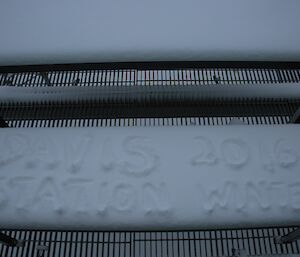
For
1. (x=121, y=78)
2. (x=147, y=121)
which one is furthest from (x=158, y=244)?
(x=121, y=78)

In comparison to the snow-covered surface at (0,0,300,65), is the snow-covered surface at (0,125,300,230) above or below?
below

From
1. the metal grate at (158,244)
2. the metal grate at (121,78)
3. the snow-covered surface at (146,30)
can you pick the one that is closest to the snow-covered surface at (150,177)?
the snow-covered surface at (146,30)

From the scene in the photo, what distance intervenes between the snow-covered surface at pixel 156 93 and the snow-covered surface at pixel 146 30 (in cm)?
22

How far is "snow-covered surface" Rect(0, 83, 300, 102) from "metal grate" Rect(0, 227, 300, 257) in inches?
57.3

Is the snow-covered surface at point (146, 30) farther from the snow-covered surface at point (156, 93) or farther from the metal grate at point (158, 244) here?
the metal grate at point (158, 244)

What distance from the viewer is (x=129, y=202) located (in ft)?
4.10

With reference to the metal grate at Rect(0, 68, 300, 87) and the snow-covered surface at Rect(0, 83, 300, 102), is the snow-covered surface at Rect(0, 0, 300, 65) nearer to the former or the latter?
the snow-covered surface at Rect(0, 83, 300, 102)

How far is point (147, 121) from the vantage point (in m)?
3.33

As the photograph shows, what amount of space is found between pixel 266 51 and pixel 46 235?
233cm

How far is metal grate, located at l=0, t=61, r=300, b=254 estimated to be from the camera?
1.63 meters

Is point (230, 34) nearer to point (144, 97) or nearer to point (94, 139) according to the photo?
point (144, 97)

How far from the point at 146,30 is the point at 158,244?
6.97 ft

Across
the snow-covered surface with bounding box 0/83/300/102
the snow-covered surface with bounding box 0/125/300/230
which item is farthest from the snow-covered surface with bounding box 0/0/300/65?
the snow-covered surface with bounding box 0/125/300/230

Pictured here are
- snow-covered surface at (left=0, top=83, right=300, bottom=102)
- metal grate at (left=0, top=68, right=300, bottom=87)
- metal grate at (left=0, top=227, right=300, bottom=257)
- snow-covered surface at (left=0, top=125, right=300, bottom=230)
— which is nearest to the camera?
snow-covered surface at (left=0, top=125, right=300, bottom=230)
